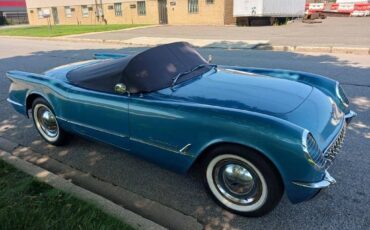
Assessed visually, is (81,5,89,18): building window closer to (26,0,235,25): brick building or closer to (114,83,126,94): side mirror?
(26,0,235,25): brick building

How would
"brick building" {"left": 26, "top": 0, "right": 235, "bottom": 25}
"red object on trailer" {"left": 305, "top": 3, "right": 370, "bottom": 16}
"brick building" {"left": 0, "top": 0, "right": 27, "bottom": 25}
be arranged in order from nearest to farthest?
1. "brick building" {"left": 26, "top": 0, "right": 235, "bottom": 25}
2. "red object on trailer" {"left": 305, "top": 3, "right": 370, "bottom": 16}
3. "brick building" {"left": 0, "top": 0, "right": 27, "bottom": 25}

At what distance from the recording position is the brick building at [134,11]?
2578 centimetres

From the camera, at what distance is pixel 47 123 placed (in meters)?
4.18

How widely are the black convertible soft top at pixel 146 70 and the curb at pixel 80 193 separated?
1011 mm

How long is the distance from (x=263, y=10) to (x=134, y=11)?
1436 centimetres

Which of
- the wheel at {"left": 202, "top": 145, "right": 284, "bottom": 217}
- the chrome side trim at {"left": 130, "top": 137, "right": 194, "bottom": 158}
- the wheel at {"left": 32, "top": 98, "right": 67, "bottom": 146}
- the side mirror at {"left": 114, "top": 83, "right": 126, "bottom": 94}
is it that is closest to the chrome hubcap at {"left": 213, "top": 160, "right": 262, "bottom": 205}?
the wheel at {"left": 202, "top": 145, "right": 284, "bottom": 217}

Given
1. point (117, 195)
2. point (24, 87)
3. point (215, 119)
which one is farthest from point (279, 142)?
point (24, 87)

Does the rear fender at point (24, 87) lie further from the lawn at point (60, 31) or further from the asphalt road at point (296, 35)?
the lawn at point (60, 31)

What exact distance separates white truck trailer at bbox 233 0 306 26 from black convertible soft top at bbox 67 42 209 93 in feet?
65.2

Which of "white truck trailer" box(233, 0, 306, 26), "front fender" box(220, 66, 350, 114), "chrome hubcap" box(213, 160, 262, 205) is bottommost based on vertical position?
"chrome hubcap" box(213, 160, 262, 205)

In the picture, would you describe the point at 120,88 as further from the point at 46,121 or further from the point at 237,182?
the point at 46,121

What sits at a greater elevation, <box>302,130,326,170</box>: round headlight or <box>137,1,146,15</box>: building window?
<box>137,1,146,15</box>: building window

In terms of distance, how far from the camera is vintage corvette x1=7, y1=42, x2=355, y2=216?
237 centimetres

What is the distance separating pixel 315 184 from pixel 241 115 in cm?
73
